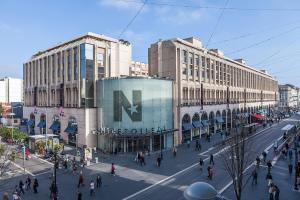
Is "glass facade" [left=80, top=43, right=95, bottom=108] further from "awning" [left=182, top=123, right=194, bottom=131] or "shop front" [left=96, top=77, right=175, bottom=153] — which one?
"awning" [left=182, top=123, right=194, bottom=131]

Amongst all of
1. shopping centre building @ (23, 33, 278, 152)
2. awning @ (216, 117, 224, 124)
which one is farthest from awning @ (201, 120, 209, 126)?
awning @ (216, 117, 224, 124)

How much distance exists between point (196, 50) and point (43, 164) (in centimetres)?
3618

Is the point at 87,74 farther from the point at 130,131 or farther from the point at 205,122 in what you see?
the point at 205,122

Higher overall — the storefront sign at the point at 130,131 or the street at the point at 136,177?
the storefront sign at the point at 130,131

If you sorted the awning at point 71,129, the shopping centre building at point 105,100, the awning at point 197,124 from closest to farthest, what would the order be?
the shopping centre building at point 105,100 → the awning at point 71,129 → the awning at point 197,124

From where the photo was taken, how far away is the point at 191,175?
94.2 ft

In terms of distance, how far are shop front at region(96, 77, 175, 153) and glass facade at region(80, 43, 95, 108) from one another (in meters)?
2.48

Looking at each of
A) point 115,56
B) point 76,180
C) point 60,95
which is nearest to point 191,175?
point 76,180

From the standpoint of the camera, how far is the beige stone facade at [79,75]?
45.0 m

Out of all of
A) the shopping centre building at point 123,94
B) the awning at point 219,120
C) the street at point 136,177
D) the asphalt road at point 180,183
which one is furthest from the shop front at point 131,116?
the awning at point 219,120

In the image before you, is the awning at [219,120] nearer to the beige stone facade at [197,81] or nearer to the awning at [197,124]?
the beige stone facade at [197,81]

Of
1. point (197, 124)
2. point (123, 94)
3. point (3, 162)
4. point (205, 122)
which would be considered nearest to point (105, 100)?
point (123, 94)

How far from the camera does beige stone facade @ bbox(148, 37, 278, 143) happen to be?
49.4m

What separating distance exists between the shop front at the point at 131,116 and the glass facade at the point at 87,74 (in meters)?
2.48
